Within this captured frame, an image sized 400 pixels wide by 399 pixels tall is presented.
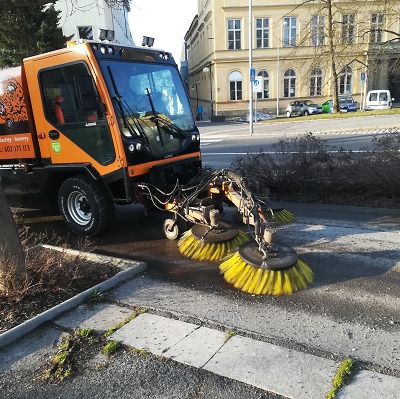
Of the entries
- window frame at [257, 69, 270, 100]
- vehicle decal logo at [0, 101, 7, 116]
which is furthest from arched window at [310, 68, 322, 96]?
vehicle decal logo at [0, 101, 7, 116]

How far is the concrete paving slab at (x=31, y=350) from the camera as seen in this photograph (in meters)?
3.01

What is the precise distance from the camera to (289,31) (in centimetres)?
4412

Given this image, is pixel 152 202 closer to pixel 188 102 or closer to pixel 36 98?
pixel 188 102

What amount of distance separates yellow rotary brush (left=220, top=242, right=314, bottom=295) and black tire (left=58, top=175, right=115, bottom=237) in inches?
92.1

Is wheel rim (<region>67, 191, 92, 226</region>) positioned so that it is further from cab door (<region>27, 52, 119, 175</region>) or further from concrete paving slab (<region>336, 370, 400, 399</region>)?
concrete paving slab (<region>336, 370, 400, 399</region>)

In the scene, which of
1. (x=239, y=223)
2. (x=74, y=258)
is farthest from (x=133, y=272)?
(x=239, y=223)

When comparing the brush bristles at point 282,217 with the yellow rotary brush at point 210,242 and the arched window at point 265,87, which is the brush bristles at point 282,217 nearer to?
the yellow rotary brush at point 210,242

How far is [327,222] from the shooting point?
6188 millimetres

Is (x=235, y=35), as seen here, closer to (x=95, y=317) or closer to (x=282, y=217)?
(x=282, y=217)

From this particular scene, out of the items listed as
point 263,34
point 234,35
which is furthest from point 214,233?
point 263,34

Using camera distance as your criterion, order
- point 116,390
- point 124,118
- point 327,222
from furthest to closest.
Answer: point 327,222
point 124,118
point 116,390

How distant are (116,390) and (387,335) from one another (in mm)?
2159

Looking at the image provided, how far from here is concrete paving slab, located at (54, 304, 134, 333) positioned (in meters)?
3.48

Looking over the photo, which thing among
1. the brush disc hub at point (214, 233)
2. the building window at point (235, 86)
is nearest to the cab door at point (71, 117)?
the brush disc hub at point (214, 233)
